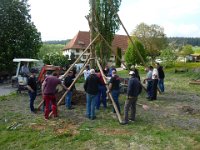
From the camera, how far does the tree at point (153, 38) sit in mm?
58928

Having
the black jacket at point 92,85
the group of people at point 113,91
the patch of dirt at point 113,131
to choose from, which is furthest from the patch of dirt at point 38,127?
the black jacket at point 92,85

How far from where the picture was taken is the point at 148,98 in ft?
54.5

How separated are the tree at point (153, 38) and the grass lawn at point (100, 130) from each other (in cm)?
4555

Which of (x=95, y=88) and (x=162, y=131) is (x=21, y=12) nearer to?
(x=95, y=88)

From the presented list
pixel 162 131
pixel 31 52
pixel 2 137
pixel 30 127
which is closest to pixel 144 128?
pixel 162 131

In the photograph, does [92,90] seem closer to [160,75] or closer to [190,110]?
[190,110]

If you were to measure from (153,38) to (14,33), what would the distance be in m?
33.7

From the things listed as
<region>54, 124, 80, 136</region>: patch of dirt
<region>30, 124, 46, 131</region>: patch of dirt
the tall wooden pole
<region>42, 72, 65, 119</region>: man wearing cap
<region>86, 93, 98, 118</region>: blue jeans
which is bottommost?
<region>30, 124, 46, 131</region>: patch of dirt

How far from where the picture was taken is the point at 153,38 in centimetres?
5944

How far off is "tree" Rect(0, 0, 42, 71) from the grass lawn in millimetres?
17767

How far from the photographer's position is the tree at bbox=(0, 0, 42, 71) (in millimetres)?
30781

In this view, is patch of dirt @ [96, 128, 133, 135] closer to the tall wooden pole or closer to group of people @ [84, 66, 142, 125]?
group of people @ [84, 66, 142, 125]

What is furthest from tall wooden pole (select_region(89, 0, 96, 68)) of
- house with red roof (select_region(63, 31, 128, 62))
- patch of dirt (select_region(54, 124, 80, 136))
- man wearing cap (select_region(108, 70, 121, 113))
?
house with red roof (select_region(63, 31, 128, 62))

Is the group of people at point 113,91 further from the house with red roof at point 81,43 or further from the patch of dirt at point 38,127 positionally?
the house with red roof at point 81,43
